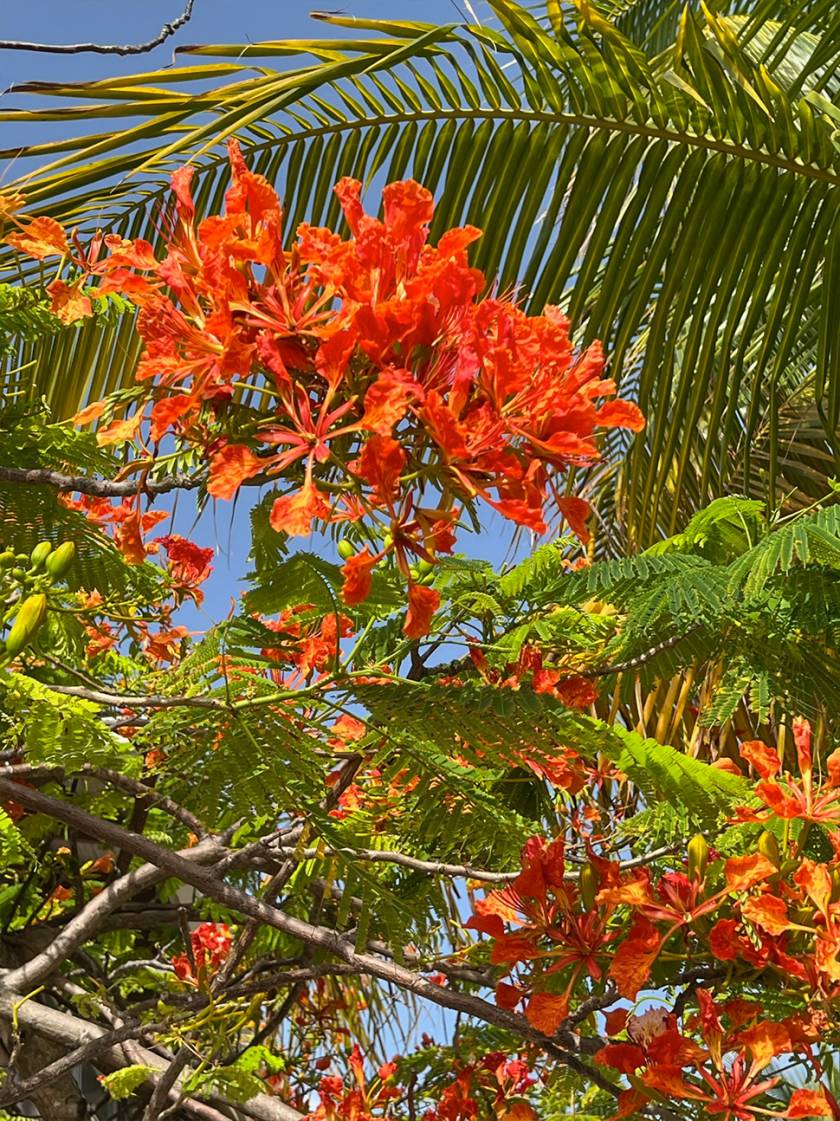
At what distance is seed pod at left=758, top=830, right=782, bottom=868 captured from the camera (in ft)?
4.39

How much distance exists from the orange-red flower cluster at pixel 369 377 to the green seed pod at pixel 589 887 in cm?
49

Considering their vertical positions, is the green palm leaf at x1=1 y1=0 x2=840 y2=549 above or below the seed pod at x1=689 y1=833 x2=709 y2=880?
above

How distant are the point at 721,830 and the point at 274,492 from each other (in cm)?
79

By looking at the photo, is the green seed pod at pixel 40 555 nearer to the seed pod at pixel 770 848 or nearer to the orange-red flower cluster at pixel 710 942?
the orange-red flower cluster at pixel 710 942

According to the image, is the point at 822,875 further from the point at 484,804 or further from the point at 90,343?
the point at 90,343

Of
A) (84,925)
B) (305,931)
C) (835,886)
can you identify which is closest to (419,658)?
(305,931)

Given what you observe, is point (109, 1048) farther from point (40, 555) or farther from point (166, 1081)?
point (40, 555)

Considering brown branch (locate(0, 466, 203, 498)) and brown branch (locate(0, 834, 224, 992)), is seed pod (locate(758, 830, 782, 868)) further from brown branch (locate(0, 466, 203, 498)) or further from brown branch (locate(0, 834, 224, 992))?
brown branch (locate(0, 834, 224, 992))

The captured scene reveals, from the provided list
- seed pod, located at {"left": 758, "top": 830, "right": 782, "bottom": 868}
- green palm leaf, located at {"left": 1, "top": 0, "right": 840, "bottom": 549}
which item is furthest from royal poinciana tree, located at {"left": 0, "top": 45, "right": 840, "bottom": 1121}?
green palm leaf, located at {"left": 1, "top": 0, "right": 840, "bottom": 549}

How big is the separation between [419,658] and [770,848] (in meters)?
0.46

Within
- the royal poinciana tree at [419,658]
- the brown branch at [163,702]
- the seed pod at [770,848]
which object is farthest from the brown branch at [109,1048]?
the seed pod at [770,848]

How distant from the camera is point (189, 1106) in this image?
7.37 ft

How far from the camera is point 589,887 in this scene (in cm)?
137

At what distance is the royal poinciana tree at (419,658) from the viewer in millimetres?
975
